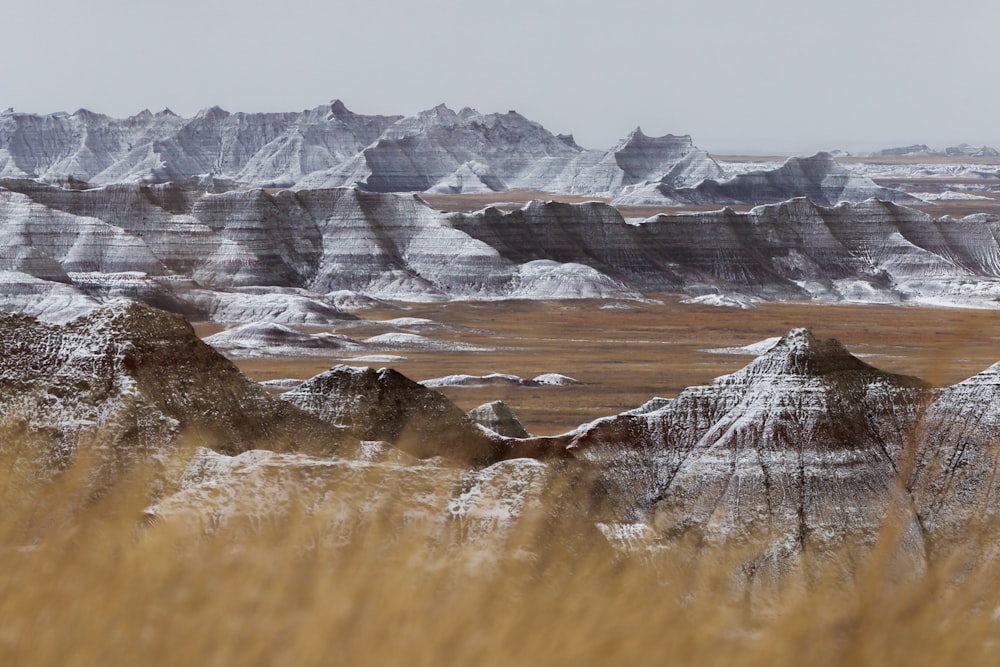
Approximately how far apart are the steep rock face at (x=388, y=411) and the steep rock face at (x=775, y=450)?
279cm

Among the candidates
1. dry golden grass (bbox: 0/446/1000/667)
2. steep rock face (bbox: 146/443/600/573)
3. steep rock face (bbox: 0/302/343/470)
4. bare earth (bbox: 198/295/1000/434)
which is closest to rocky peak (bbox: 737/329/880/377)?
steep rock face (bbox: 0/302/343/470)

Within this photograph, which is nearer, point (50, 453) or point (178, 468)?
point (178, 468)

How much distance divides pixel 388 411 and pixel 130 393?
7115 mm

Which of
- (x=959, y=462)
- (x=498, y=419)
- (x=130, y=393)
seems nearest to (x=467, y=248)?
(x=498, y=419)

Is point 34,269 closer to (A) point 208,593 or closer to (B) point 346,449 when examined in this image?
(B) point 346,449

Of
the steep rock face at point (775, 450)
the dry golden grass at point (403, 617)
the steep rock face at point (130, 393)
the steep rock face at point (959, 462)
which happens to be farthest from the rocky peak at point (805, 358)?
the dry golden grass at point (403, 617)

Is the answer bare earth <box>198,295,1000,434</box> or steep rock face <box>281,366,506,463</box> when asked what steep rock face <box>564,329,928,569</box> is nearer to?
steep rock face <box>281,366,506,463</box>

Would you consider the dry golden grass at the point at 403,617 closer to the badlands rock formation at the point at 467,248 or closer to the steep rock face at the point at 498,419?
the steep rock face at the point at 498,419

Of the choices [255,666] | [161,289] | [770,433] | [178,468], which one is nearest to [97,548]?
[255,666]

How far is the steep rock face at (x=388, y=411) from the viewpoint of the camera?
2062cm

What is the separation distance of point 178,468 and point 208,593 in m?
7.87

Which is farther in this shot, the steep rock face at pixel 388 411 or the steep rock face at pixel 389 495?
the steep rock face at pixel 388 411

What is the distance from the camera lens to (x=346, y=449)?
1538 centimetres

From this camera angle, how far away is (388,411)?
70.8 feet
